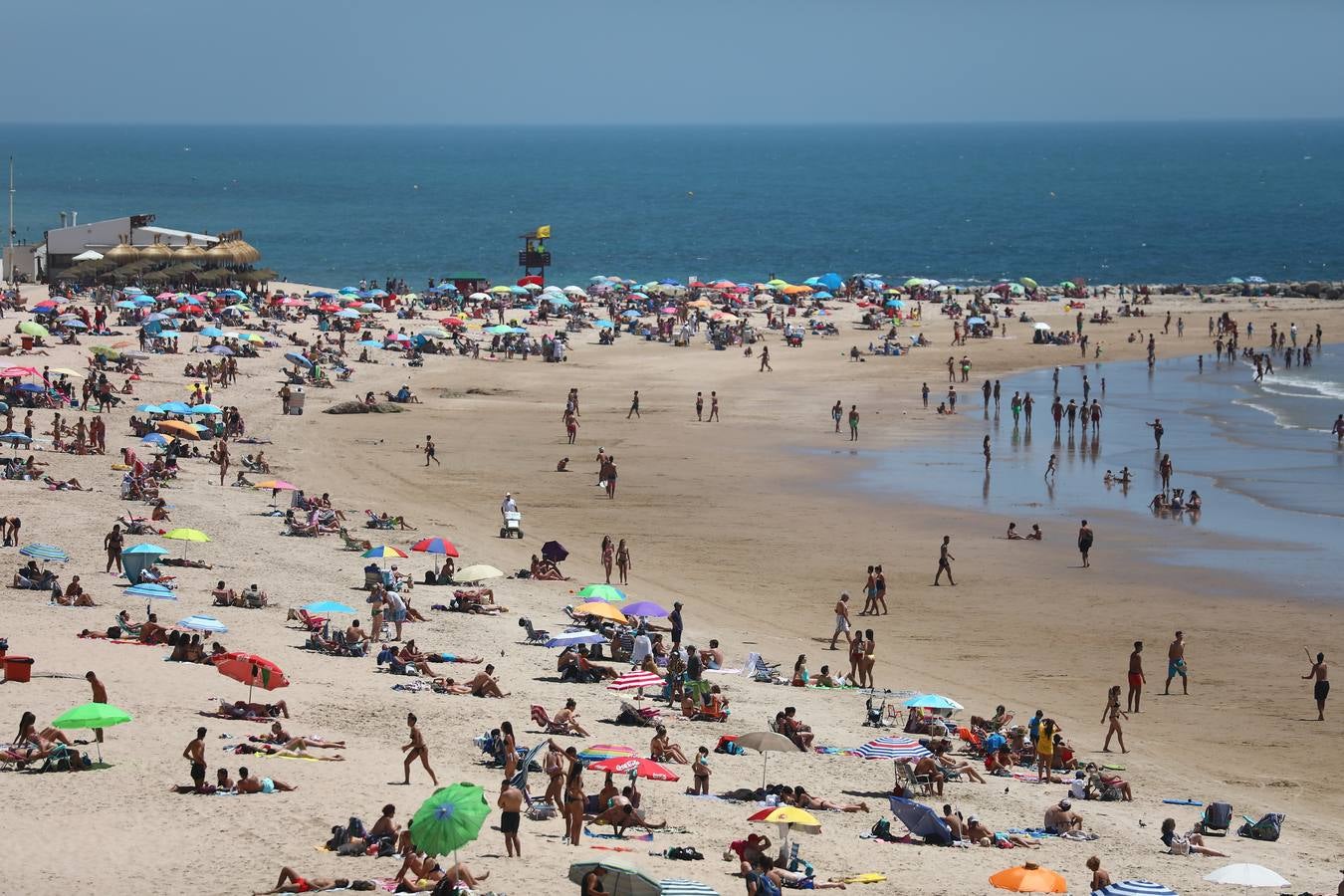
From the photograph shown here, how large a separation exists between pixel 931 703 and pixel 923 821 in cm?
371

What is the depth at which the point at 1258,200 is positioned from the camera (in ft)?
494

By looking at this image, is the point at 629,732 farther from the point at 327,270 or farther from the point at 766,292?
the point at 327,270

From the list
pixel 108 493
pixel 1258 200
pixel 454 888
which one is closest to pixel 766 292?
pixel 108 493

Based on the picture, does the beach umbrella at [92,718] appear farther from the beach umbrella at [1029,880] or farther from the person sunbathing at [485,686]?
the beach umbrella at [1029,880]

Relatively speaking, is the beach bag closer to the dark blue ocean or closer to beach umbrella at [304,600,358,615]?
beach umbrella at [304,600,358,615]

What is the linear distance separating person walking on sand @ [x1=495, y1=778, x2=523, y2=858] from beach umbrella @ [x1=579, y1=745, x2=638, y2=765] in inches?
95.8

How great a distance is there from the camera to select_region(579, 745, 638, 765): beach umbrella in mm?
17283

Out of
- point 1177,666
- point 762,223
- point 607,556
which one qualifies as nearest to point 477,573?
point 607,556

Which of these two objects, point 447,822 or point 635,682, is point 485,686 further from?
point 447,822

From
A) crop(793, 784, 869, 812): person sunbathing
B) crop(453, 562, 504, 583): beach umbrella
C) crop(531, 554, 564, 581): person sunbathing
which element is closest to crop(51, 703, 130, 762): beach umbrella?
crop(793, 784, 869, 812): person sunbathing

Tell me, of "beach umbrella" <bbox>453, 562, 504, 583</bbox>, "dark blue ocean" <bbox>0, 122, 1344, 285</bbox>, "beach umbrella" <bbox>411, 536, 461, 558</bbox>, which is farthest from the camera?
"dark blue ocean" <bbox>0, 122, 1344, 285</bbox>

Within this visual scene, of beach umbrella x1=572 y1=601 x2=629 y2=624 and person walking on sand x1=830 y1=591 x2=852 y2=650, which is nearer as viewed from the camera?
beach umbrella x1=572 y1=601 x2=629 y2=624

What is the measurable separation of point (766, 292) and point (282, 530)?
4359cm

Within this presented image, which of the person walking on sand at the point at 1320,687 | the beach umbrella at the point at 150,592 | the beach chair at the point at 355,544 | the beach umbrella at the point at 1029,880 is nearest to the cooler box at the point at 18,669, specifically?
the beach umbrella at the point at 150,592
